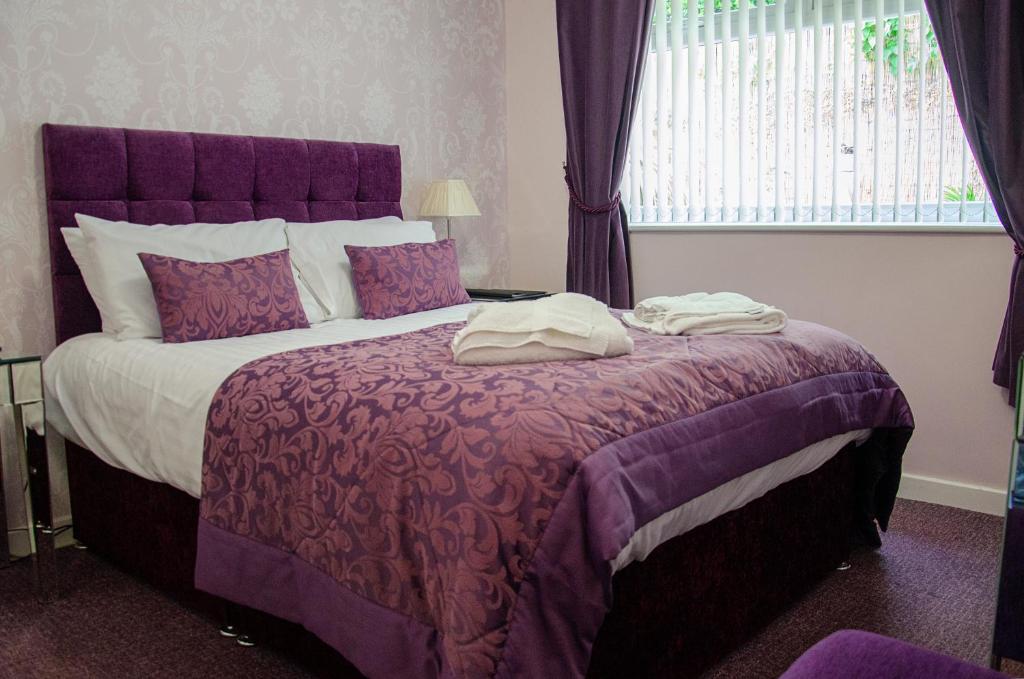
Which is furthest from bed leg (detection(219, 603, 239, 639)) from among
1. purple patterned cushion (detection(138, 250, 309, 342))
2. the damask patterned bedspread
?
purple patterned cushion (detection(138, 250, 309, 342))

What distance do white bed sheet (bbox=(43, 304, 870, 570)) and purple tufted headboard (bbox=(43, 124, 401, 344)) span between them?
33cm

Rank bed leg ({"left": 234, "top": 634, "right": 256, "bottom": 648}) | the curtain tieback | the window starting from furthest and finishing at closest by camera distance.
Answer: the curtain tieback < the window < bed leg ({"left": 234, "top": 634, "right": 256, "bottom": 648})

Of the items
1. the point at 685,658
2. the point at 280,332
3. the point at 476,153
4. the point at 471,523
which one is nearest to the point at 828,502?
the point at 685,658

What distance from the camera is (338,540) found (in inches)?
71.9

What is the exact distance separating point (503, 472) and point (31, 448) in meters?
1.77

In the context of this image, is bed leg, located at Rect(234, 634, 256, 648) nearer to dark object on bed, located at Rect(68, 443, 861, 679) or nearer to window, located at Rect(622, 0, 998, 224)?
dark object on bed, located at Rect(68, 443, 861, 679)

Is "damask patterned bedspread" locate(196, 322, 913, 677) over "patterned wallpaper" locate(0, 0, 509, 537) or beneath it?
beneath

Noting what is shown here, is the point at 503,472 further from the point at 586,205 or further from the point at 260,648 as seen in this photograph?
the point at 586,205

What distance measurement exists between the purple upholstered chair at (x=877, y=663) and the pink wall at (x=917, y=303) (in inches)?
90.3

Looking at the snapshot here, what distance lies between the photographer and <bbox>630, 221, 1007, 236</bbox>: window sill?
10.5 ft

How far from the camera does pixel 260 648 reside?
2.24 m

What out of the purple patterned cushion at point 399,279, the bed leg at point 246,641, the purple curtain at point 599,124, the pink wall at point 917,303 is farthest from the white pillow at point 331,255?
the pink wall at point 917,303

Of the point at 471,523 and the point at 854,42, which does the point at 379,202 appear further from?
the point at 471,523

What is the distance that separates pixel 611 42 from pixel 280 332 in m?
2.19
